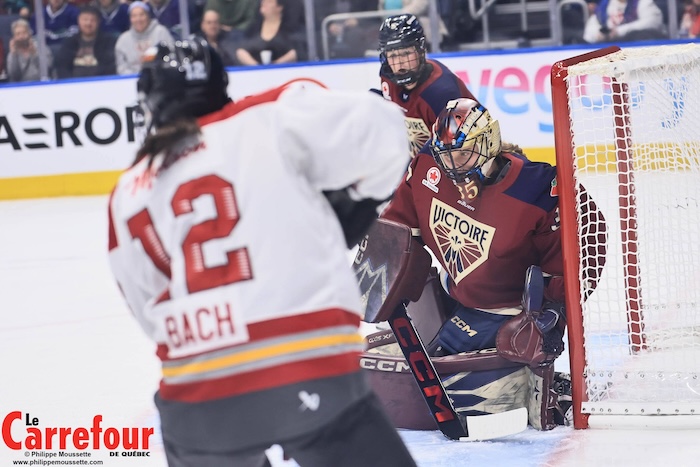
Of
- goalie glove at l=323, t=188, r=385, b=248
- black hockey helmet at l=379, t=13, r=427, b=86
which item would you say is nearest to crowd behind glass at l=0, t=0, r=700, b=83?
black hockey helmet at l=379, t=13, r=427, b=86

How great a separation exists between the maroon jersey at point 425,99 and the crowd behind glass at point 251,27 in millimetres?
3616

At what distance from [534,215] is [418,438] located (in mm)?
672

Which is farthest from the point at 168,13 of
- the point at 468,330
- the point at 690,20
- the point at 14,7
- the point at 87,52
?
the point at 468,330

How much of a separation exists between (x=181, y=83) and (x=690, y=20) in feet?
21.6

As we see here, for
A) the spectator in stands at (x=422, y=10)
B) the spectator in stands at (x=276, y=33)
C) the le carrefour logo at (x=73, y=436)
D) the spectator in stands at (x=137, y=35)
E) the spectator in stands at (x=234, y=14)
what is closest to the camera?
the le carrefour logo at (x=73, y=436)

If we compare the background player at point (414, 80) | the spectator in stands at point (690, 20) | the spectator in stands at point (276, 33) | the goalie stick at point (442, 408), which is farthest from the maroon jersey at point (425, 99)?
the spectator in stands at point (276, 33)

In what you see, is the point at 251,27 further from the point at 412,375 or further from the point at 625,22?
the point at 412,375

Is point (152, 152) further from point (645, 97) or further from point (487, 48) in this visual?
point (487, 48)

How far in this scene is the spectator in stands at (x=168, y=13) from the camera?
8.70 meters

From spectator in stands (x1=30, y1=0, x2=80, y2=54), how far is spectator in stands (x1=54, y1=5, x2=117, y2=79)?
47 mm

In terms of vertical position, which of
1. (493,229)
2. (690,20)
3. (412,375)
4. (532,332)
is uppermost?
(690,20)

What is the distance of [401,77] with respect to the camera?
435 cm

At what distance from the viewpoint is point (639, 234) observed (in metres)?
3.51

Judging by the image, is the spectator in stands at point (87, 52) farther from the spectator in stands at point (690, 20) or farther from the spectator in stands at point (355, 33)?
the spectator in stands at point (690, 20)
